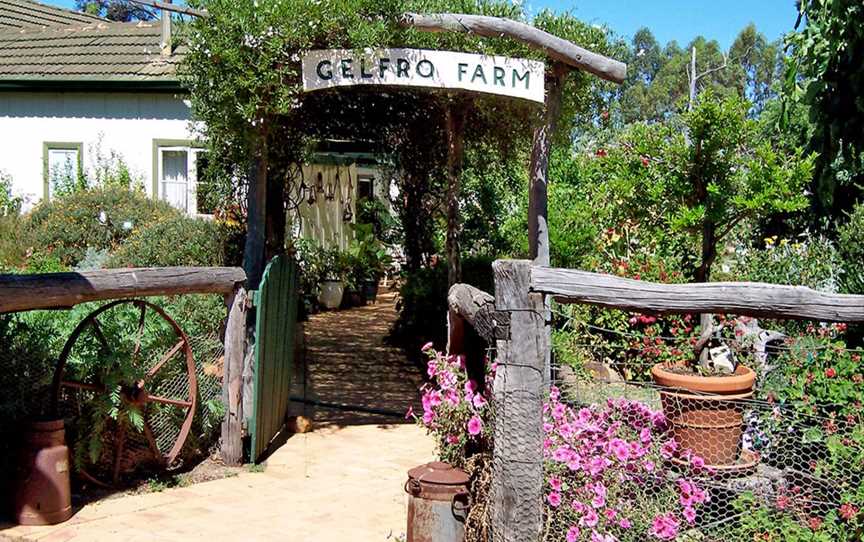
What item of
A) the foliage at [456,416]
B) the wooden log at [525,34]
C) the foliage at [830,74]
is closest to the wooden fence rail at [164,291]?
the foliage at [456,416]

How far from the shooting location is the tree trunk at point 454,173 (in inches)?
336

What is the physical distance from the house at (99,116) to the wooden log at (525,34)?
22.9 feet

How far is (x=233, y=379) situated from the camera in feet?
20.7

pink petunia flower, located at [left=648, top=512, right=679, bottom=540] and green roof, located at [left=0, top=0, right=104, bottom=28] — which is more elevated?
green roof, located at [left=0, top=0, right=104, bottom=28]

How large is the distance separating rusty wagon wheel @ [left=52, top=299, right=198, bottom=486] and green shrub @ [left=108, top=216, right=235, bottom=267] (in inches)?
161

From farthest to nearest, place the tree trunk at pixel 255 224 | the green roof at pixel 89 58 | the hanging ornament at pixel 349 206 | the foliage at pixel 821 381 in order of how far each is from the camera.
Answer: the hanging ornament at pixel 349 206 → the green roof at pixel 89 58 → the tree trunk at pixel 255 224 → the foliage at pixel 821 381

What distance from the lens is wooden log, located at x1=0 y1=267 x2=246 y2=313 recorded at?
15.4 feet

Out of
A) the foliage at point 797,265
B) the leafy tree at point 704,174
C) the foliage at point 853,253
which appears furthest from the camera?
the foliage at point 797,265

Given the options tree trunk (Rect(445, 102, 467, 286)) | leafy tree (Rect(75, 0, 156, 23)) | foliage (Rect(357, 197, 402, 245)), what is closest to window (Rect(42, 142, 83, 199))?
foliage (Rect(357, 197, 402, 245))

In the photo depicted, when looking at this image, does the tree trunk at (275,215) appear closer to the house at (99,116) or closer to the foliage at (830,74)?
the house at (99,116)

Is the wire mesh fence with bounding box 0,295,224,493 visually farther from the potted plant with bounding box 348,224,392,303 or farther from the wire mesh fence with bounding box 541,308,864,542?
the potted plant with bounding box 348,224,392,303

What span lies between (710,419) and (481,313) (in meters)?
1.38

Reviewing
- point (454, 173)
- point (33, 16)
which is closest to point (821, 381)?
point (454, 173)

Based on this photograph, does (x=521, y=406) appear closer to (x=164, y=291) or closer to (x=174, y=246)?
(x=164, y=291)
